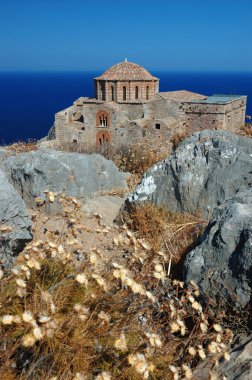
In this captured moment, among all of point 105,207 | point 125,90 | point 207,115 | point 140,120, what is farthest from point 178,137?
point 105,207

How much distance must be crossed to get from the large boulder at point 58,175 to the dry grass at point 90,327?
344cm

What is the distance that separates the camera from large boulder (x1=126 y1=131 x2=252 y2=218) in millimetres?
6418

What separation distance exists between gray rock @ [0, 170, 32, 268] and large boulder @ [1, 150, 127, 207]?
240 centimetres

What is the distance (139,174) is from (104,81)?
24.2 m

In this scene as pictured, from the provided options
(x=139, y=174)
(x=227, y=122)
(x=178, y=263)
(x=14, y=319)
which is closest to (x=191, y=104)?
(x=227, y=122)

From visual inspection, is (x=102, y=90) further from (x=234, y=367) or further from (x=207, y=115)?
(x=234, y=367)

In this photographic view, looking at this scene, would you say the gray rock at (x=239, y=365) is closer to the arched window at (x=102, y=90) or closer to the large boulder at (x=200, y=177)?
the large boulder at (x=200, y=177)

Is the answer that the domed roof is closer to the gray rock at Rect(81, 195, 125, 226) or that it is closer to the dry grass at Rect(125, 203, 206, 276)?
the gray rock at Rect(81, 195, 125, 226)

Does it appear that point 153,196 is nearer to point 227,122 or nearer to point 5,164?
point 5,164

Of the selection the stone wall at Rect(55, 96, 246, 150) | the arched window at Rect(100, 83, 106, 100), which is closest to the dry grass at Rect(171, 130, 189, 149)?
the stone wall at Rect(55, 96, 246, 150)

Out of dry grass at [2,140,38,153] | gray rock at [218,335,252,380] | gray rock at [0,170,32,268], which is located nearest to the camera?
Result: gray rock at [218,335,252,380]

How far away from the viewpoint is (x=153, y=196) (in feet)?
21.6

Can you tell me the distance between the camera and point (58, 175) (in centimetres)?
752

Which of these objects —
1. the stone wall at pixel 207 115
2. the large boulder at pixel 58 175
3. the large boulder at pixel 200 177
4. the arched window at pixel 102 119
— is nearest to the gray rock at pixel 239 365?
the large boulder at pixel 200 177
